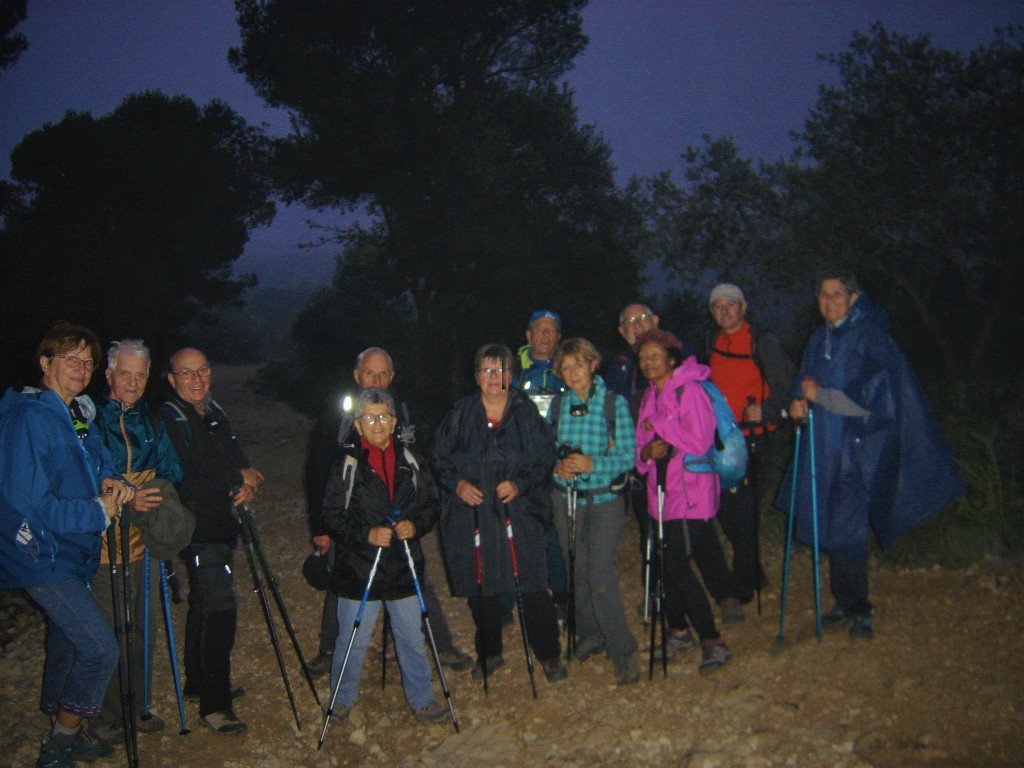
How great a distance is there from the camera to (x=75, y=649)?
11.8ft

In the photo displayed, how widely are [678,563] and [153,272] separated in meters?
14.4

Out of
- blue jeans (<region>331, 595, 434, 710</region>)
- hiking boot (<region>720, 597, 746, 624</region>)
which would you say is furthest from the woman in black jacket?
hiking boot (<region>720, 597, 746, 624</region>)

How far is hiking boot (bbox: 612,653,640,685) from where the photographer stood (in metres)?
4.45

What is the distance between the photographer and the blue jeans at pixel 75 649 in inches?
134

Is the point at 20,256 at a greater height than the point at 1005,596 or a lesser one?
greater

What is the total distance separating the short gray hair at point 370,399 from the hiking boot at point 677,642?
217 centimetres

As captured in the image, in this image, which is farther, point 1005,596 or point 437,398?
point 437,398

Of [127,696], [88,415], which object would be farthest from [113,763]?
[88,415]

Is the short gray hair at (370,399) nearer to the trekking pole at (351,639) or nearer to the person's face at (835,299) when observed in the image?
the trekking pole at (351,639)

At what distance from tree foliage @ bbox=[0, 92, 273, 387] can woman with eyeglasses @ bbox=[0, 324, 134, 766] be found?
10.4 metres

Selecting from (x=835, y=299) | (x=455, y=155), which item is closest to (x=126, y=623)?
(x=835, y=299)

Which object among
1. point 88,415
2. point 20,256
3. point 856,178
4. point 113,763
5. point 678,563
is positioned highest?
point 856,178

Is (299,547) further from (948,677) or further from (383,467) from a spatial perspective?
(948,677)

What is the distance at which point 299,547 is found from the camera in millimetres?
8195
